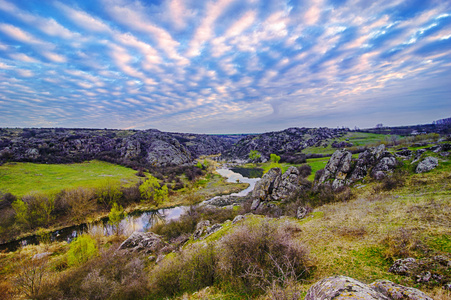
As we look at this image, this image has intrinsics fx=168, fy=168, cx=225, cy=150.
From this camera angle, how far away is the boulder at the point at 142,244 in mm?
18406

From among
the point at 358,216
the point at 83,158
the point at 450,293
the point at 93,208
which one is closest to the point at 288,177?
the point at 358,216

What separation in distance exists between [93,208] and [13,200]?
1436 cm

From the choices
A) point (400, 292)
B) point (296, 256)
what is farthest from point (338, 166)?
point (400, 292)

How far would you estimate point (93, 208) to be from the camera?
3975 cm

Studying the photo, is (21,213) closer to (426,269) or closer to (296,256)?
(296,256)

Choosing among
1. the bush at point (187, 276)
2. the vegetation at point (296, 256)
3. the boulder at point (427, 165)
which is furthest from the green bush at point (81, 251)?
the boulder at point (427, 165)

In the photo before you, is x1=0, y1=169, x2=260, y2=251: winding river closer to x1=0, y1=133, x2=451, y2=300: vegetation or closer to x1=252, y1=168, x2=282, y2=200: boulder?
x1=0, y1=133, x2=451, y2=300: vegetation

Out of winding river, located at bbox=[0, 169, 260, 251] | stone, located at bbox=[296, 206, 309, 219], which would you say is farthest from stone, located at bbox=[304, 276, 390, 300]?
winding river, located at bbox=[0, 169, 260, 251]

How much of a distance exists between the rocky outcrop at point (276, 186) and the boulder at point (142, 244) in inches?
618

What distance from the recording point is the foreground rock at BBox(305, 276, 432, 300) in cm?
327

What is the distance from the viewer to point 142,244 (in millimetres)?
18969

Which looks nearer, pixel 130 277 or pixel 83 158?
pixel 130 277

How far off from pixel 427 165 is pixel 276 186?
56.4 ft

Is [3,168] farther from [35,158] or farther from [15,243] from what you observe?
[15,243]
